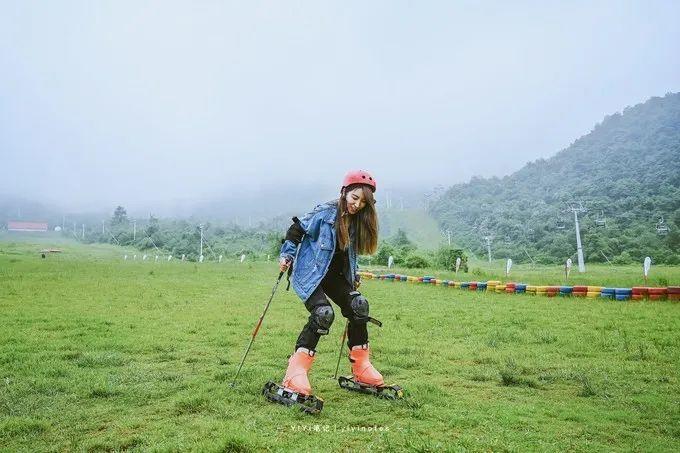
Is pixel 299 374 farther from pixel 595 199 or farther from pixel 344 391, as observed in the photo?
pixel 595 199

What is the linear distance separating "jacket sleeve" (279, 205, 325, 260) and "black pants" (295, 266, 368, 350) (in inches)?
21.3

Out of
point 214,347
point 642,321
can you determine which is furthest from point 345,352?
point 642,321

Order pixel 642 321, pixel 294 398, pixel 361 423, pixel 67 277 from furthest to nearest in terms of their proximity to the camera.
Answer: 1. pixel 67 277
2. pixel 642 321
3. pixel 294 398
4. pixel 361 423

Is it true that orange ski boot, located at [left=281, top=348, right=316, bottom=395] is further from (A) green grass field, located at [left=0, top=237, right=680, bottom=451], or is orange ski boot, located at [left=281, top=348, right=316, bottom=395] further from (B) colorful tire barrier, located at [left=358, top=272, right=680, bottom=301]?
(B) colorful tire barrier, located at [left=358, top=272, right=680, bottom=301]

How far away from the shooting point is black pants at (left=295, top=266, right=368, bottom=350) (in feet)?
19.6

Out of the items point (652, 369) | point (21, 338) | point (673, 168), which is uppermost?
point (673, 168)

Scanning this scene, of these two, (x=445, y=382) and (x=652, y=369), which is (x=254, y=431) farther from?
(x=652, y=369)

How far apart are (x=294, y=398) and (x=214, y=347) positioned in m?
4.24

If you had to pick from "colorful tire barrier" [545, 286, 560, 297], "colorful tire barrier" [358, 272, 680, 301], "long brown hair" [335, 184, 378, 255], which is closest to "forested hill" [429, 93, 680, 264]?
"colorful tire barrier" [358, 272, 680, 301]

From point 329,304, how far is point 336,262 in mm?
655

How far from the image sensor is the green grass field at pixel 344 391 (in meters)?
4.44

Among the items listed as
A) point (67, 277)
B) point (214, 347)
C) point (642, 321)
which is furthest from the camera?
point (67, 277)

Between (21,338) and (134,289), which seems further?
(134,289)

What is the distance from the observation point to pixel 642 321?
11562mm
